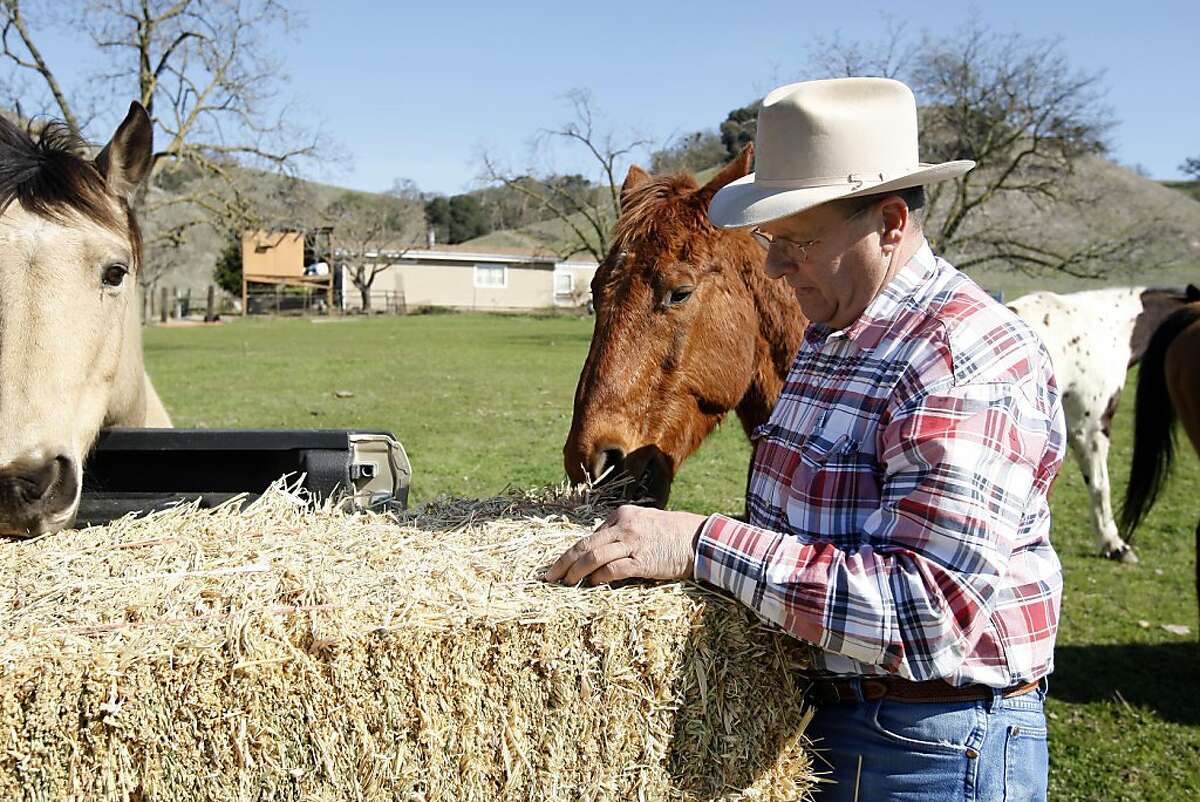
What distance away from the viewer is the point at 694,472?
11156 millimetres

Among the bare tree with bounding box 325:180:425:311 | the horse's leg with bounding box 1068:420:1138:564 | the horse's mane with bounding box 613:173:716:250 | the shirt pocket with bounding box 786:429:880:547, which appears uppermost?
the bare tree with bounding box 325:180:425:311

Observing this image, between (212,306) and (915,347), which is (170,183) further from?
(915,347)

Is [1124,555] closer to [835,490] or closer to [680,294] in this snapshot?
[680,294]

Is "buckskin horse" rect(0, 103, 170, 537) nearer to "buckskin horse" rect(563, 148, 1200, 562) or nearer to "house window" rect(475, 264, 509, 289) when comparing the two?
"buckskin horse" rect(563, 148, 1200, 562)

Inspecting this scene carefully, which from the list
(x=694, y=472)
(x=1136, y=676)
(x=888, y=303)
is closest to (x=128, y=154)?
(x=888, y=303)

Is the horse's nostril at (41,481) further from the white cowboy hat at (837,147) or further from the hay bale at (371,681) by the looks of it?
the white cowboy hat at (837,147)

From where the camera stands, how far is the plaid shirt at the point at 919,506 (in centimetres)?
156

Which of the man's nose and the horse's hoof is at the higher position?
the man's nose

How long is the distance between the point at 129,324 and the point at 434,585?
2381 mm

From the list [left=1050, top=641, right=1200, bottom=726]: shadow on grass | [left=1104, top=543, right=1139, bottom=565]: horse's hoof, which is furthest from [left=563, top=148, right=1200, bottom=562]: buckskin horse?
[left=1104, top=543, right=1139, bottom=565]: horse's hoof

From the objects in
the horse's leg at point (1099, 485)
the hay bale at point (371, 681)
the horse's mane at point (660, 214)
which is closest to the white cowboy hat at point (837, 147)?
the hay bale at point (371, 681)

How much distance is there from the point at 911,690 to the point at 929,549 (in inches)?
15.3

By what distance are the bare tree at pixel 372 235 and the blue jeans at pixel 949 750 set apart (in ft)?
183

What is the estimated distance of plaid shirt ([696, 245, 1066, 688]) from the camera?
1.56 meters
